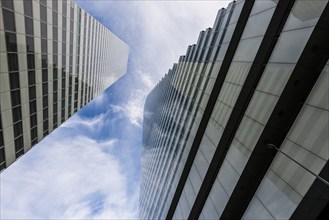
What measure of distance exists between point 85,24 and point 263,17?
1389 inches

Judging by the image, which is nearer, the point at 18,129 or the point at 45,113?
the point at 18,129

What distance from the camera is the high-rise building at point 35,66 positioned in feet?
72.3

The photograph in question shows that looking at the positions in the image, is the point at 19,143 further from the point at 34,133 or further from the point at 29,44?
the point at 29,44

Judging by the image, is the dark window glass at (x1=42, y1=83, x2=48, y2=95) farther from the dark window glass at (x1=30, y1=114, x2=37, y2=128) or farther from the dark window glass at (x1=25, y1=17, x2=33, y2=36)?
the dark window glass at (x1=25, y1=17, x2=33, y2=36)

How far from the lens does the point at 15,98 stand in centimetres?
2477

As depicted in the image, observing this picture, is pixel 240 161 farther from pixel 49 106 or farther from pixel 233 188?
pixel 49 106

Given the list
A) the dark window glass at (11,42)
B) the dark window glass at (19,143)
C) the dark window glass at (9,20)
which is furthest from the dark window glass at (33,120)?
the dark window glass at (9,20)

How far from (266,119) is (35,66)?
2483 cm

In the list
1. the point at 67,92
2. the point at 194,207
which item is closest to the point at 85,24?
the point at 67,92

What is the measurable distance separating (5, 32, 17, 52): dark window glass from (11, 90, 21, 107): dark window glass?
4.44 m

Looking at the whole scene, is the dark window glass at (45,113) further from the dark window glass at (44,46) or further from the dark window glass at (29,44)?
the dark window glass at (29,44)

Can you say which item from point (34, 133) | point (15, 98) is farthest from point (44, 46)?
point (34, 133)

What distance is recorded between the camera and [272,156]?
48.2 ft

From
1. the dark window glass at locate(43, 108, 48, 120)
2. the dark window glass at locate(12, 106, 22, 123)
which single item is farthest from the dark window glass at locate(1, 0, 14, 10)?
the dark window glass at locate(43, 108, 48, 120)
